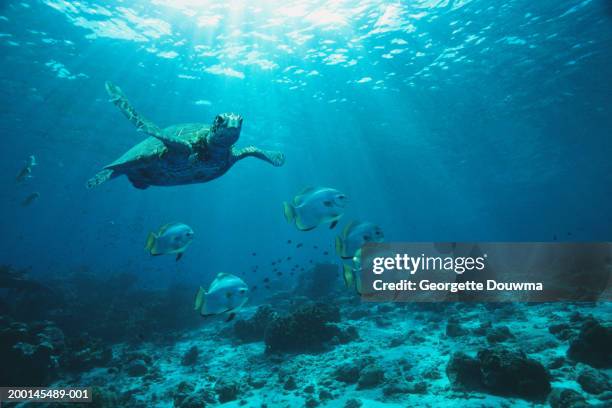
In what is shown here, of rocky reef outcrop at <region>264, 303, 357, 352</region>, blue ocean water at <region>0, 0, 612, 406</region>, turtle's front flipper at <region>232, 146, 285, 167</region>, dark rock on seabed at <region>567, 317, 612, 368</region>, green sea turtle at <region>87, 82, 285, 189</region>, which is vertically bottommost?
rocky reef outcrop at <region>264, 303, 357, 352</region>

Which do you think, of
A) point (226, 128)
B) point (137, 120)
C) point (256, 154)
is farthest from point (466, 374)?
point (137, 120)

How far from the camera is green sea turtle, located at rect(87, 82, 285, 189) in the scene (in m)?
5.64

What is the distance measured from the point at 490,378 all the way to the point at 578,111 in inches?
1194

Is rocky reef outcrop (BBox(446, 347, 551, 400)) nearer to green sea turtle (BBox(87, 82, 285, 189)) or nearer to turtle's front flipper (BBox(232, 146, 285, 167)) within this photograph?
turtle's front flipper (BBox(232, 146, 285, 167))

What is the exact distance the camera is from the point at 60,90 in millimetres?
22484

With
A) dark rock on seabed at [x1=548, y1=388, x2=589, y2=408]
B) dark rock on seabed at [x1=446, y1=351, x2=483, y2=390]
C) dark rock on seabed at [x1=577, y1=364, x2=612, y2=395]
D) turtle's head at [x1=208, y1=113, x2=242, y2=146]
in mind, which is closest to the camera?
dark rock on seabed at [x1=548, y1=388, x2=589, y2=408]

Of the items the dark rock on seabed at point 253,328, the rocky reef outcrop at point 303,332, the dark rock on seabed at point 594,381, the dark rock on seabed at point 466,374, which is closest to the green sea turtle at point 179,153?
the rocky reef outcrop at point 303,332

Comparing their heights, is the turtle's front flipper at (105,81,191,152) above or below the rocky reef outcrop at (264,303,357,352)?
above

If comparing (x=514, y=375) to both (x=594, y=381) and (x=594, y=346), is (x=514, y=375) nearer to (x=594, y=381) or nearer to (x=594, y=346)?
(x=594, y=381)

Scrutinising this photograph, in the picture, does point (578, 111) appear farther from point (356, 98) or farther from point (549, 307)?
point (549, 307)

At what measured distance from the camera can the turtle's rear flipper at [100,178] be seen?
22.7 feet

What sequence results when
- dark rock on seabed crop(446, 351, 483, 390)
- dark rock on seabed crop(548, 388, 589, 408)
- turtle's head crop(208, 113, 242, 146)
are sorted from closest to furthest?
dark rock on seabed crop(548, 388, 589, 408)
turtle's head crop(208, 113, 242, 146)
dark rock on seabed crop(446, 351, 483, 390)

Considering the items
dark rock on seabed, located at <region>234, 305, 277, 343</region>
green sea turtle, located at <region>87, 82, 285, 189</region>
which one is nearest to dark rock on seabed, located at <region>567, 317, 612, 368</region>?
green sea turtle, located at <region>87, 82, 285, 189</region>

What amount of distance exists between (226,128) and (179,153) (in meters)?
1.59
